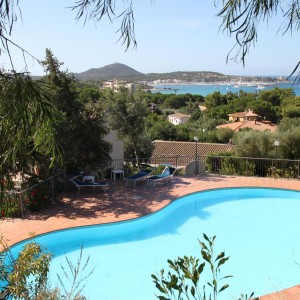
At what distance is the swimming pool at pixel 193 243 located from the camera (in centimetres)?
691

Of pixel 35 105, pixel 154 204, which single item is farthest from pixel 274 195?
pixel 35 105

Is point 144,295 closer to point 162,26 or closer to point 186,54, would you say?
point 186,54

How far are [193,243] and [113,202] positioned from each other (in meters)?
2.90

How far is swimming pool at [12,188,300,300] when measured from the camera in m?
6.91

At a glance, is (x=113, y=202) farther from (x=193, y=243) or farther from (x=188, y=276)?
(x=188, y=276)

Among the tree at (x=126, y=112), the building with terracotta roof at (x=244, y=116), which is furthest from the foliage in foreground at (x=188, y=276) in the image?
the building with terracotta roof at (x=244, y=116)

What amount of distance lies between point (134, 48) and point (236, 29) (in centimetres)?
57

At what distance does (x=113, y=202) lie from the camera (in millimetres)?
10523

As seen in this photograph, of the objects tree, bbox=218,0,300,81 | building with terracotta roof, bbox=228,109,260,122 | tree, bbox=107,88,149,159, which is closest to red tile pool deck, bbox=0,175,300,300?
tree, bbox=107,88,149,159

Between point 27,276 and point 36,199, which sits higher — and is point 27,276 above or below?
above

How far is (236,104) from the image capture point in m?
57.3

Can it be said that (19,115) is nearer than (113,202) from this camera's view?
Yes

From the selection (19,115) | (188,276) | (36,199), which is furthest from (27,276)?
(36,199)

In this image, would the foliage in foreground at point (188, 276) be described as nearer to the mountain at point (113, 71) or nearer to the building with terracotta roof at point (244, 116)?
the mountain at point (113, 71)
